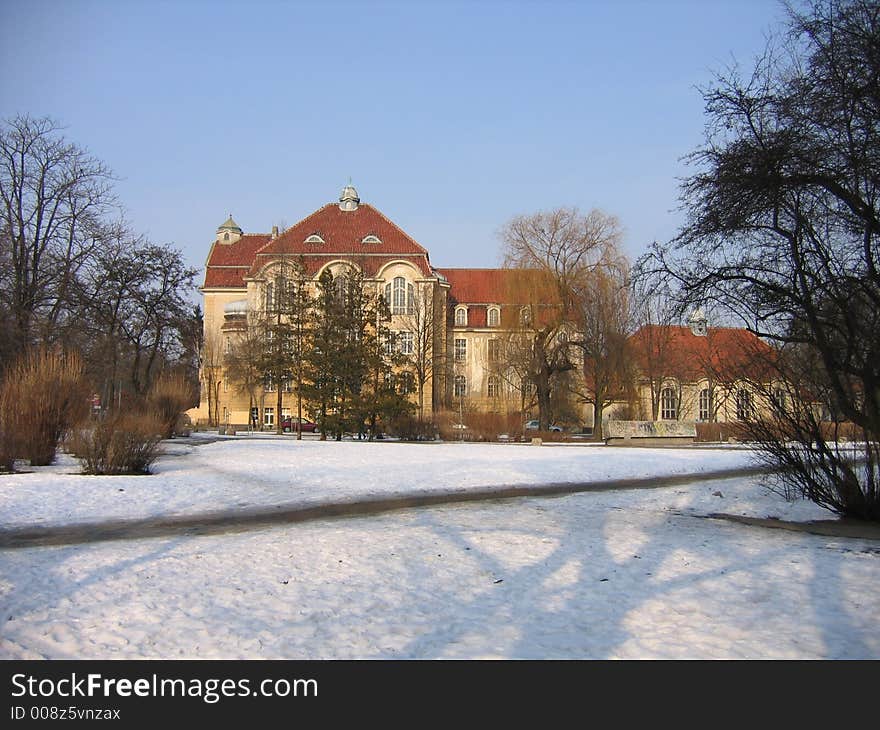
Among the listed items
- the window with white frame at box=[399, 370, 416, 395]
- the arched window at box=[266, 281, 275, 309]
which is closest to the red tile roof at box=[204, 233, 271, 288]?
the arched window at box=[266, 281, 275, 309]

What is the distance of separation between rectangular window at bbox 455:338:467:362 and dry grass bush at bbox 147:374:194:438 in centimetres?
3963

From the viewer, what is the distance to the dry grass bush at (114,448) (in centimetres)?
1670

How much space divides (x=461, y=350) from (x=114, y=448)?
180 feet

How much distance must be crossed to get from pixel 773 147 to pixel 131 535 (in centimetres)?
1079

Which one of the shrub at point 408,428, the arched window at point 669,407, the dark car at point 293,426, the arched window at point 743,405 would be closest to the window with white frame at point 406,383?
the shrub at point 408,428

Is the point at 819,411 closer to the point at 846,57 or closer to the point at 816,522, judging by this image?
the point at 816,522

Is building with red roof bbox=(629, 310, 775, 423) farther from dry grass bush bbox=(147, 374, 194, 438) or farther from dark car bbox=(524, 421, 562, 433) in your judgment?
dry grass bush bbox=(147, 374, 194, 438)

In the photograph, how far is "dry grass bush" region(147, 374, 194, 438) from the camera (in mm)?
30583

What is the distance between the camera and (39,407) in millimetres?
18688

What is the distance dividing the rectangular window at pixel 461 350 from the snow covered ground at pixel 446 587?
187ft

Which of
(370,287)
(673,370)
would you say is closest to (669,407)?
(673,370)

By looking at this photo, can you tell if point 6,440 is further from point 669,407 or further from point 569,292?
point 669,407

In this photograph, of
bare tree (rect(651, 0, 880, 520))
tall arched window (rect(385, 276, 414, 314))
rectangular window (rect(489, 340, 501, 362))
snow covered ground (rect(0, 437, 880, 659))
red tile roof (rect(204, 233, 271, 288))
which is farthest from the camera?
red tile roof (rect(204, 233, 271, 288))

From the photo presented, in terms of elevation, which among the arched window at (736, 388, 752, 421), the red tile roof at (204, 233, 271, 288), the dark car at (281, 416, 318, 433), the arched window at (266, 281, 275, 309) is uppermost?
the red tile roof at (204, 233, 271, 288)
